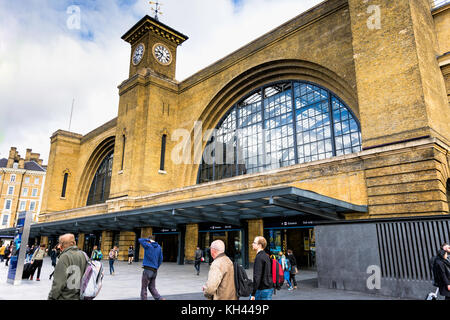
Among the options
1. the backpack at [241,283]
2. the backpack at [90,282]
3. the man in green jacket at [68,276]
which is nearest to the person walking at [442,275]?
the backpack at [241,283]

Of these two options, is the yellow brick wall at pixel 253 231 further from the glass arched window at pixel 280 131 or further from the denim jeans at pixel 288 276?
the denim jeans at pixel 288 276

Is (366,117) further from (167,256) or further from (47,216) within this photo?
(47,216)

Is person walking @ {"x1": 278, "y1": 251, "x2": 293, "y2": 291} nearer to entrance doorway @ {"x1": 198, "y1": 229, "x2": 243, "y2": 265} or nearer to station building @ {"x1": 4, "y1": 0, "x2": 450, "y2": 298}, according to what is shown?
station building @ {"x1": 4, "y1": 0, "x2": 450, "y2": 298}

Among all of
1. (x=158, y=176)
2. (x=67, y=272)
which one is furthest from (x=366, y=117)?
(x=158, y=176)

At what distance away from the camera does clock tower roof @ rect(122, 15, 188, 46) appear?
98.2 feet

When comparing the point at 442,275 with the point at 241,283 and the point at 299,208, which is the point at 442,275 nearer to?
the point at 241,283

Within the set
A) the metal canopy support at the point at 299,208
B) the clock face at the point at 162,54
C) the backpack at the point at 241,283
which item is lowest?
the backpack at the point at 241,283

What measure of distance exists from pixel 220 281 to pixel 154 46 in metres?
29.5

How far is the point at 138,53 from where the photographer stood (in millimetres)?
30891

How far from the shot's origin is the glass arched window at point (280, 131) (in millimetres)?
18484

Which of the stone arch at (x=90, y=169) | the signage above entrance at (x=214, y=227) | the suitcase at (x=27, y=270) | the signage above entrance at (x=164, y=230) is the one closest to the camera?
the suitcase at (x=27, y=270)

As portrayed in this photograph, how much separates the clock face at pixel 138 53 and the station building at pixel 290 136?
0.23 meters

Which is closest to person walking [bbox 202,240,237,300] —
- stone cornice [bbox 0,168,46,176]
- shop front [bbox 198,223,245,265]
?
shop front [bbox 198,223,245,265]
